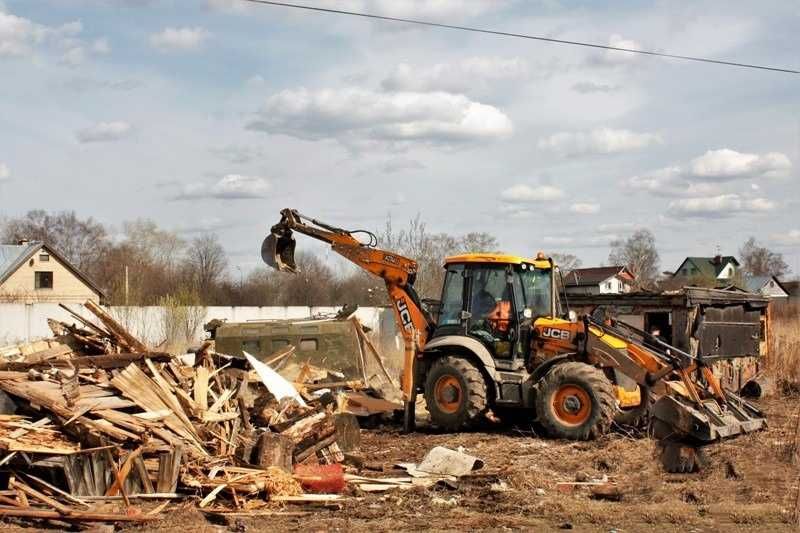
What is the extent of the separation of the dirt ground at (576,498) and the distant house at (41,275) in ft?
133

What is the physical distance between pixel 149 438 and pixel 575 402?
19.5 feet

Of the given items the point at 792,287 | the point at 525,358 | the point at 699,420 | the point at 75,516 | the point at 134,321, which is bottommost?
the point at 75,516

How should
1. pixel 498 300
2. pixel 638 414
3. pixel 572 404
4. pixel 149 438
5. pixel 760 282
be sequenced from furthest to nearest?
1. pixel 760 282
2. pixel 498 300
3. pixel 638 414
4. pixel 572 404
5. pixel 149 438

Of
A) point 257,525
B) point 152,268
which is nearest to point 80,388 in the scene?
point 257,525

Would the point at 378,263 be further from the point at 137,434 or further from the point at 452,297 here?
the point at 137,434

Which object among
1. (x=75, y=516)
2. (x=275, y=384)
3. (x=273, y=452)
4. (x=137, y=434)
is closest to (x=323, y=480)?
(x=273, y=452)

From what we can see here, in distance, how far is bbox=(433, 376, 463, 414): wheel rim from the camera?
555 inches

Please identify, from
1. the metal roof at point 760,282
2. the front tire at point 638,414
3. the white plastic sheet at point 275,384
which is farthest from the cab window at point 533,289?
the metal roof at point 760,282

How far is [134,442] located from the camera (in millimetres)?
9633

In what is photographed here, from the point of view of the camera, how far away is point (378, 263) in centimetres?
1552

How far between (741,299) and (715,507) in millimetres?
Answer: 12016

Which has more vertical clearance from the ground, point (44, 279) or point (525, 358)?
point (44, 279)

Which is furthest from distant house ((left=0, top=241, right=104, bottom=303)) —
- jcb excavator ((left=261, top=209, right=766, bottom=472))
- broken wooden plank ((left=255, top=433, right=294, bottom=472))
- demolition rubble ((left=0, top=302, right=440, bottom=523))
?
broken wooden plank ((left=255, top=433, right=294, bottom=472))

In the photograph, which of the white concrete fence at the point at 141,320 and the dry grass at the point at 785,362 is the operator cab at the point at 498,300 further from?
the white concrete fence at the point at 141,320
